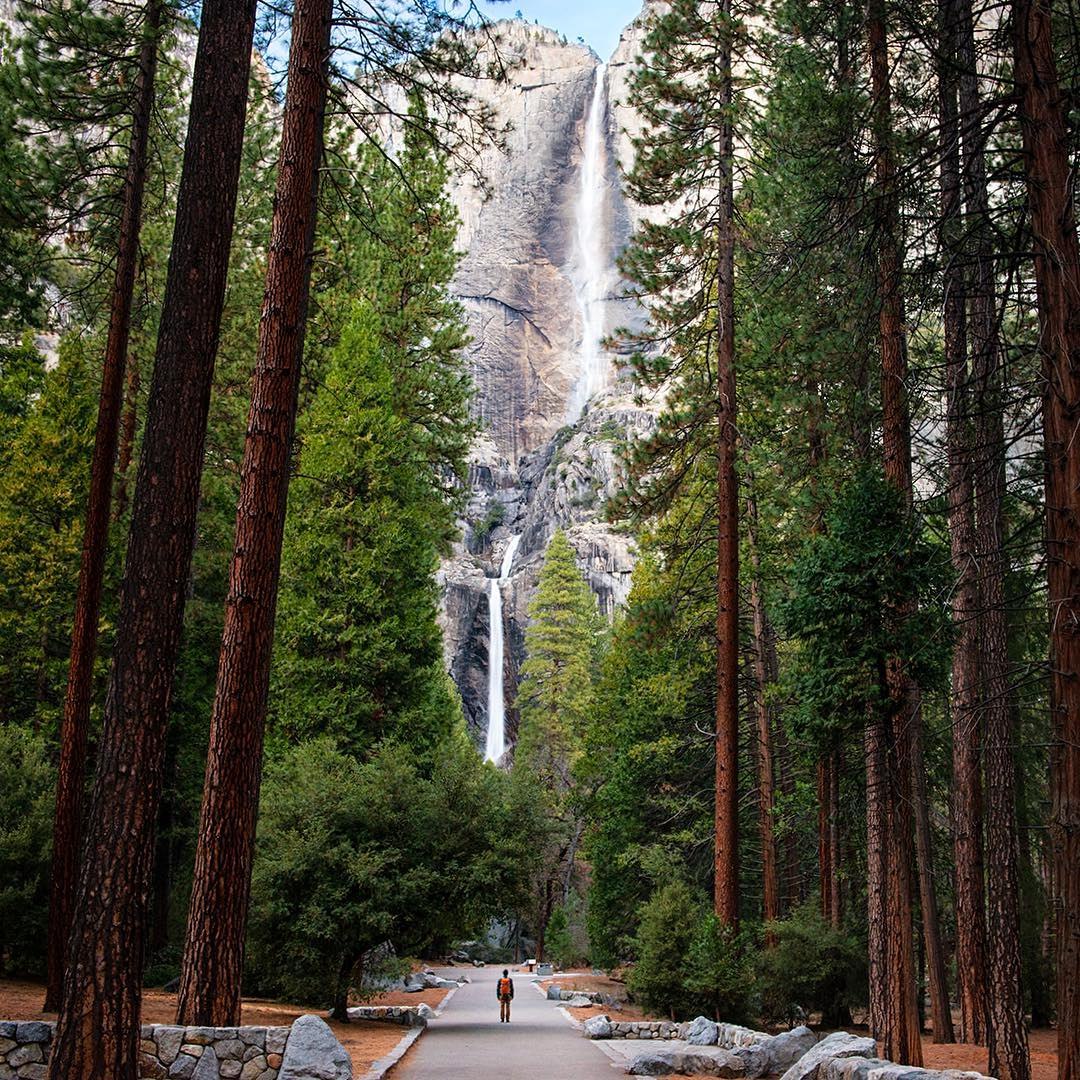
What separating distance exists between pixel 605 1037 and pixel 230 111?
471 inches

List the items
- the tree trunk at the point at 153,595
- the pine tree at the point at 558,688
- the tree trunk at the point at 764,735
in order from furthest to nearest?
the pine tree at the point at 558,688
the tree trunk at the point at 764,735
the tree trunk at the point at 153,595

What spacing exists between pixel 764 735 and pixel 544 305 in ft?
257

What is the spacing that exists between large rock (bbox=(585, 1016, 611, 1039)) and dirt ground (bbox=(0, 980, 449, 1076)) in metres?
2.51

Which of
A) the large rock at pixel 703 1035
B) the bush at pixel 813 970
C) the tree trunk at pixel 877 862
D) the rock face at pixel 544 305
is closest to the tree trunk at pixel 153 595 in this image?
the tree trunk at pixel 877 862

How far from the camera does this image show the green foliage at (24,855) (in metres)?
13.4

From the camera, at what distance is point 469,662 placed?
199ft

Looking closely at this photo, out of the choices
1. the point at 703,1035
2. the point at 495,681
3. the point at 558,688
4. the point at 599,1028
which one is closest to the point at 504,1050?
the point at 703,1035

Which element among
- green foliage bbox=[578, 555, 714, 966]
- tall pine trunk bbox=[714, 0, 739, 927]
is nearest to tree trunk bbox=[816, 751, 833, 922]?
tall pine trunk bbox=[714, 0, 739, 927]

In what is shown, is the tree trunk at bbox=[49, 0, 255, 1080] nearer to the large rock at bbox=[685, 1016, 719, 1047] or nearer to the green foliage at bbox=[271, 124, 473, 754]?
the large rock at bbox=[685, 1016, 719, 1047]

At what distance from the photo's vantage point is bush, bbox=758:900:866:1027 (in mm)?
14211

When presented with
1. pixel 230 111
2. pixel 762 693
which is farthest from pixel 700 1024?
pixel 230 111

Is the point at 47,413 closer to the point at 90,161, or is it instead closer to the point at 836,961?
the point at 90,161

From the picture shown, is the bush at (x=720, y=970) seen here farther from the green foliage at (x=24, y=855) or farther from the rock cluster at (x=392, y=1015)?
the green foliage at (x=24, y=855)

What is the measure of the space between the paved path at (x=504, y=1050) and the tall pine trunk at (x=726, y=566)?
275 centimetres
